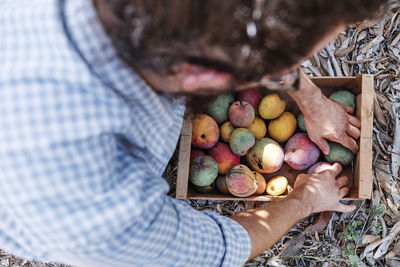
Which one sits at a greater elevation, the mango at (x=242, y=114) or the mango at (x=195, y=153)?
the mango at (x=242, y=114)

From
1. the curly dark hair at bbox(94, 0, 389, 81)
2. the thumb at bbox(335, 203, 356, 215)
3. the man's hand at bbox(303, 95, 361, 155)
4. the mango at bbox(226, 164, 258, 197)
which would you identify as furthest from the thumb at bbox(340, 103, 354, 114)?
the curly dark hair at bbox(94, 0, 389, 81)

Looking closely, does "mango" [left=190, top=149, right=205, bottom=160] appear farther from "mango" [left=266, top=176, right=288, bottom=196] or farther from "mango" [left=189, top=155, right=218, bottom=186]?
"mango" [left=266, top=176, right=288, bottom=196]

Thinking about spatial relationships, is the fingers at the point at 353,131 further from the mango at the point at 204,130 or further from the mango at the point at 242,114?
the mango at the point at 204,130

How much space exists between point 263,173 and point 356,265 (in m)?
0.82

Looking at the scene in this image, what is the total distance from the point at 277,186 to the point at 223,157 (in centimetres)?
33

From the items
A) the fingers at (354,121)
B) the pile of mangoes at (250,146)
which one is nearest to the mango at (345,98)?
the pile of mangoes at (250,146)

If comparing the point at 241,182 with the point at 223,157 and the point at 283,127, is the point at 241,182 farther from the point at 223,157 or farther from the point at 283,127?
the point at 283,127

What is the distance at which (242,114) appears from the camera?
1.85 m

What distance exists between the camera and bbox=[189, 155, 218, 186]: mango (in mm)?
1820

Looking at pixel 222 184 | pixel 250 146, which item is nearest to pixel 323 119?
pixel 250 146

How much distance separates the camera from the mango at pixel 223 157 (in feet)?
6.35

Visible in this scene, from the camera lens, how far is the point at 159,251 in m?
1.15

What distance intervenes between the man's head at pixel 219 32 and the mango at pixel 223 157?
42.9 inches

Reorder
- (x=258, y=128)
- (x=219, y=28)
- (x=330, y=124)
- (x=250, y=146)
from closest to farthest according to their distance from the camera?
(x=219, y=28) < (x=330, y=124) < (x=250, y=146) < (x=258, y=128)
